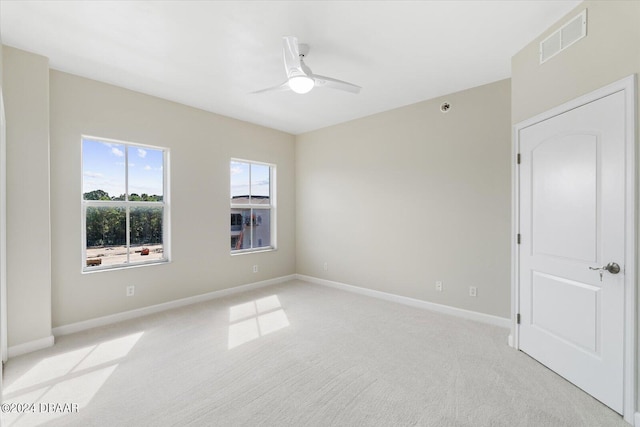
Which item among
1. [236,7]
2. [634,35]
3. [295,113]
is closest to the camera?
[634,35]

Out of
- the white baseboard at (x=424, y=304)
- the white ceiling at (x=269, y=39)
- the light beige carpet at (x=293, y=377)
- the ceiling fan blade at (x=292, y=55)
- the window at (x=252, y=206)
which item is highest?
the white ceiling at (x=269, y=39)

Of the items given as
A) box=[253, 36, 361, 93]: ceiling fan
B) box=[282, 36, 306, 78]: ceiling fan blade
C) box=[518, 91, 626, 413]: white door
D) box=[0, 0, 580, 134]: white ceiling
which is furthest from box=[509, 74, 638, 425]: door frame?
box=[282, 36, 306, 78]: ceiling fan blade

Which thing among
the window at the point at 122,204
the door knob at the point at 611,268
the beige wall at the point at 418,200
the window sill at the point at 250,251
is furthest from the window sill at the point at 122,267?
the door knob at the point at 611,268

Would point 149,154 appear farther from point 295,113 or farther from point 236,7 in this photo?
point 236,7

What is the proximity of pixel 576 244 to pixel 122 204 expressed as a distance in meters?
4.68

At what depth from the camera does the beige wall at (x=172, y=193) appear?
3.15m

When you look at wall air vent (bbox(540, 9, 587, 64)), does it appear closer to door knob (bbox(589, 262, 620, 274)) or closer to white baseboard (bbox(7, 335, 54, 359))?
door knob (bbox(589, 262, 620, 274))

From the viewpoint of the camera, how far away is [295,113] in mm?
4488

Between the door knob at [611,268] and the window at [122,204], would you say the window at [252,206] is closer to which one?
the window at [122,204]

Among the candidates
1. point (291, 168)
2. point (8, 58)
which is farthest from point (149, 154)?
point (291, 168)

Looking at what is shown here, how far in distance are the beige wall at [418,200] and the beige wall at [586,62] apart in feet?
2.08

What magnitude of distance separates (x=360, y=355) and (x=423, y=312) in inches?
60.0

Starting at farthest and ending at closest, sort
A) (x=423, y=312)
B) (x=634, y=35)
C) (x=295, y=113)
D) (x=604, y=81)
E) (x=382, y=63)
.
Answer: (x=295, y=113) → (x=423, y=312) → (x=382, y=63) → (x=604, y=81) → (x=634, y=35)

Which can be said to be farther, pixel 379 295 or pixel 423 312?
pixel 379 295
